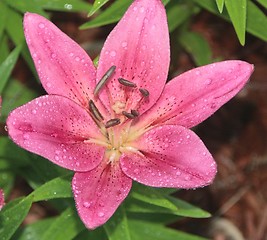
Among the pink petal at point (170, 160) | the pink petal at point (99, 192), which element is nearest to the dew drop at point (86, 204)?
the pink petal at point (99, 192)

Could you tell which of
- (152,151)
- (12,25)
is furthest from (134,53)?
(12,25)

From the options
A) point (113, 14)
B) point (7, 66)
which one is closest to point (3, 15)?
point (7, 66)

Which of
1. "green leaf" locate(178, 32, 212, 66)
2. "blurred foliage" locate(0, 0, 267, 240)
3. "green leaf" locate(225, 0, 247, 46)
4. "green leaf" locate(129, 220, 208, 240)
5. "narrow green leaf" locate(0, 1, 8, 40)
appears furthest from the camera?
"green leaf" locate(178, 32, 212, 66)

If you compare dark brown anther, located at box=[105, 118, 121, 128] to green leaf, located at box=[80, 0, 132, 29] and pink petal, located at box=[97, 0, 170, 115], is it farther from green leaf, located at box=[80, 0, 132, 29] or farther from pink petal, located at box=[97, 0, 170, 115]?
green leaf, located at box=[80, 0, 132, 29]

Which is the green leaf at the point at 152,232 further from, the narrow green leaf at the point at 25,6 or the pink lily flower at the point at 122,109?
the narrow green leaf at the point at 25,6

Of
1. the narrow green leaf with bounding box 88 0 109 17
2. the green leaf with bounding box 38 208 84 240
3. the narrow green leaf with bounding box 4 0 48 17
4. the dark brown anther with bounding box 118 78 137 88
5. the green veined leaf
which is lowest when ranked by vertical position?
the green leaf with bounding box 38 208 84 240

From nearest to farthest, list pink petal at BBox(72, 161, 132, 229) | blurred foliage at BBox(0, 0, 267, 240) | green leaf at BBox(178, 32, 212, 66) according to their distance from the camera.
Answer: pink petal at BBox(72, 161, 132, 229), blurred foliage at BBox(0, 0, 267, 240), green leaf at BBox(178, 32, 212, 66)

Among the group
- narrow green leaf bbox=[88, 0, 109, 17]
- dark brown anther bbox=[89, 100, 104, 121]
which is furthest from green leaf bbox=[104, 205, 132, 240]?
narrow green leaf bbox=[88, 0, 109, 17]
